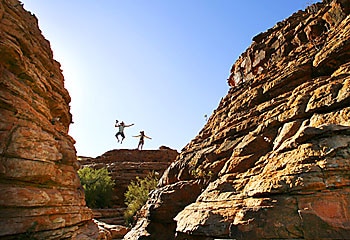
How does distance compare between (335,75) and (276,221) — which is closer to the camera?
(276,221)

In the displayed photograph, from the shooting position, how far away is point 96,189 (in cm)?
2681

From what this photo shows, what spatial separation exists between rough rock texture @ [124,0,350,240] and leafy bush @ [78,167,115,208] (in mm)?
13241

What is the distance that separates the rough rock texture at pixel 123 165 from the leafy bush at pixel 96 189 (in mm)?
1665

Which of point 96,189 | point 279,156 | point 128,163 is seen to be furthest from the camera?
point 128,163

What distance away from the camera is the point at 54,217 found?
859cm

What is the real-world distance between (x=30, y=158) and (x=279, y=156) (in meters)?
8.60

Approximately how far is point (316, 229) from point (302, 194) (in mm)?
919

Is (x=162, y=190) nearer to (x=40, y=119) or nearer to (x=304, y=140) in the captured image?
(x=40, y=119)

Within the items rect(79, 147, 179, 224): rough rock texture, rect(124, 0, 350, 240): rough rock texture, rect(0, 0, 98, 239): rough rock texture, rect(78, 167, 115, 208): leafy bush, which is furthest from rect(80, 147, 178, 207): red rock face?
rect(0, 0, 98, 239): rough rock texture

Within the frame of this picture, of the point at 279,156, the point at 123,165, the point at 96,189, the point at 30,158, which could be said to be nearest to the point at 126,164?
the point at 123,165

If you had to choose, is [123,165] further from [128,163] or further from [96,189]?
[96,189]

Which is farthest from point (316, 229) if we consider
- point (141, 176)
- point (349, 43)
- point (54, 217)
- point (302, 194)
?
point (141, 176)

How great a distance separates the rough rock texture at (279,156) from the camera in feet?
21.4

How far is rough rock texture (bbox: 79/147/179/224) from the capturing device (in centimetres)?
2534
